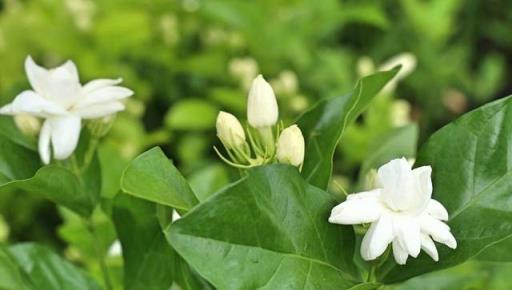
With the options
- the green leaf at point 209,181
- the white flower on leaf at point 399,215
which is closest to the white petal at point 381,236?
the white flower on leaf at point 399,215

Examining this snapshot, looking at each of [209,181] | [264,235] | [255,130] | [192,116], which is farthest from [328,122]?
[192,116]

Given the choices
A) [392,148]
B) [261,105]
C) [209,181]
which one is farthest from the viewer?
[209,181]

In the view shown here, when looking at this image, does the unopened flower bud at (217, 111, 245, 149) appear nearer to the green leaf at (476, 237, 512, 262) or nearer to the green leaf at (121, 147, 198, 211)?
the green leaf at (121, 147, 198, 211)

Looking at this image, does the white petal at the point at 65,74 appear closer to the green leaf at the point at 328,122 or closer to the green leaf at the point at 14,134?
the green leaf at the point at 14,134

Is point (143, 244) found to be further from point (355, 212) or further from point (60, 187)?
point (355, 212)

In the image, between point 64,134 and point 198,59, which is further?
point 198,59

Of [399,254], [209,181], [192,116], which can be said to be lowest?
[192,116]
